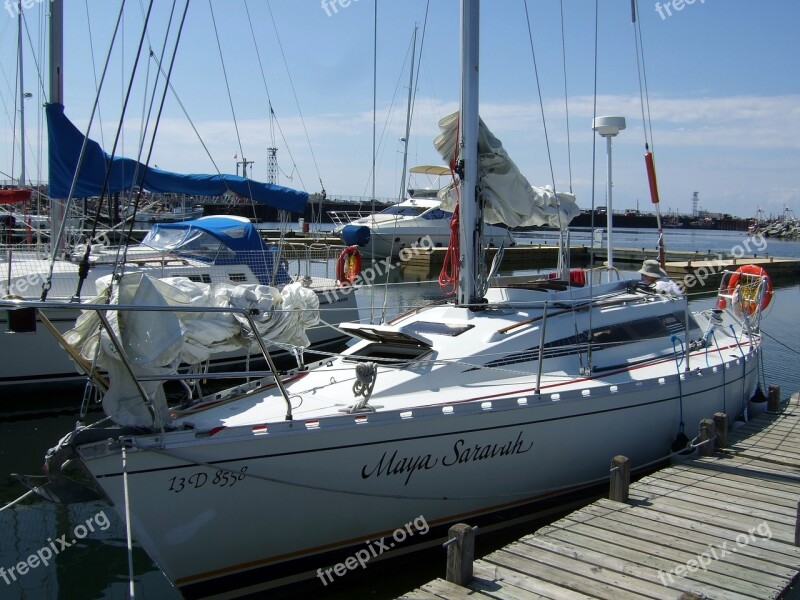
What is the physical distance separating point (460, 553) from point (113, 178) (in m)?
12.0

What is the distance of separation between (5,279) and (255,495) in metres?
9.91

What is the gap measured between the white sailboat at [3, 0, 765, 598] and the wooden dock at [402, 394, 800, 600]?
83cm

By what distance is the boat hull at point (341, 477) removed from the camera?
537cm

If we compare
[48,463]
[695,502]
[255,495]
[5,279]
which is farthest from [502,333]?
[5,279]

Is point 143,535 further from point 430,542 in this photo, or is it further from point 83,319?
point 430,542

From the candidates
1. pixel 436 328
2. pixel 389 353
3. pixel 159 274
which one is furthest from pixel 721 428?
pixel 159 274

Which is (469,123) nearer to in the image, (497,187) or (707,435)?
(497,187)

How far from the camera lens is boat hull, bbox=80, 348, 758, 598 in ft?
17.6

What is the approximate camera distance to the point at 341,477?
593cm

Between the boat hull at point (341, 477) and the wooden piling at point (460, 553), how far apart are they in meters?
1.21

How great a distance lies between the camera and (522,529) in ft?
24.1

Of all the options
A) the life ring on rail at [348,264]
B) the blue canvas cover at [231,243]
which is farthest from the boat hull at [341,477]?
the life ring on rail at [348,264]

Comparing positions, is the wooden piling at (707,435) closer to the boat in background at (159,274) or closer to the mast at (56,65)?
the boat in background at (159,274)

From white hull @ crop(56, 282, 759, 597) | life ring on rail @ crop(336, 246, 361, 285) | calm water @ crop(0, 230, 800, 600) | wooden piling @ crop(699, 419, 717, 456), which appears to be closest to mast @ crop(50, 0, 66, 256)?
calm water @ crop(0, 230, 800, 600)
